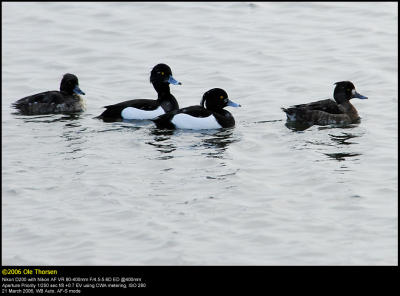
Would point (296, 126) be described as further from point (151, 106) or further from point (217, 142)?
point (151, 106)

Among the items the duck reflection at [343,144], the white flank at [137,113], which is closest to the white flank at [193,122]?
the white flank at [137,113]

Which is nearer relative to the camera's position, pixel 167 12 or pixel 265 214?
pixel 265 214

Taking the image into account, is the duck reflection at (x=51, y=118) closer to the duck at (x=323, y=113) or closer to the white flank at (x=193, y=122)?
the white flank at (x=193, y=122)

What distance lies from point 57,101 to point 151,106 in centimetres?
176

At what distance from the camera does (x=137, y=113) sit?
53.2 ft

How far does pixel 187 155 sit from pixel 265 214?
2.92 m

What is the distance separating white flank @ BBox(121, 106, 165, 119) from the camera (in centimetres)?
1614

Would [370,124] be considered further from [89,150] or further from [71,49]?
[71,49]

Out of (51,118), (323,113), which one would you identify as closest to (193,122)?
(323,113)

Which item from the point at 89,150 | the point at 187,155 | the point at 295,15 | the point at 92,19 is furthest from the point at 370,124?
the point at 92,19

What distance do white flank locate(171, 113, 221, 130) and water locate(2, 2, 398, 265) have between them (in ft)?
0.82

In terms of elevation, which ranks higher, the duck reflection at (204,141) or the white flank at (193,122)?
the white flank at (193,122)

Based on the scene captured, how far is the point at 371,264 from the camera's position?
998 centimetres

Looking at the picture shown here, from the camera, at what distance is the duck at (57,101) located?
1659cm
